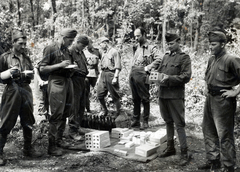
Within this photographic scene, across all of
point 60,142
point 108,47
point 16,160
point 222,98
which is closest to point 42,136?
point 60,142

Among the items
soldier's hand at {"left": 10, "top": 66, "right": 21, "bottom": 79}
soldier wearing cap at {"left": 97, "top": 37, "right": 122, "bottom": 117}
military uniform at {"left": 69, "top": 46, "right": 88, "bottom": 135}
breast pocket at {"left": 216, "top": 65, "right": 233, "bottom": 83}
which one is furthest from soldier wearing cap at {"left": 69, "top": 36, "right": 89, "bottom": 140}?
breast pocket at {"left": 216, "top": 65, "right": 233, "bottom": 83}

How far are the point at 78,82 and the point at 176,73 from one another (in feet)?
7.62

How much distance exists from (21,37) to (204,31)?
1996cm

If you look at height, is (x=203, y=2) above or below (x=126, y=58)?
above

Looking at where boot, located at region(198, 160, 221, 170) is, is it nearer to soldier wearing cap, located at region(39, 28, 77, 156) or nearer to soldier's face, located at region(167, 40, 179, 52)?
soldier's face, located at region(167, 40, 179, 52)

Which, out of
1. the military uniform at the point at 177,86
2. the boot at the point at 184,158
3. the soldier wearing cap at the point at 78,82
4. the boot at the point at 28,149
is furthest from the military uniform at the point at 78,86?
the boot at the point at 184,158

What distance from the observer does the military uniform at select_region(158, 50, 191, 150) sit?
13.3 feet

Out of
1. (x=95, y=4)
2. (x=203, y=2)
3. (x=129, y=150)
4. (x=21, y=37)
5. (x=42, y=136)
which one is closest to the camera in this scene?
(x=21, y=37)

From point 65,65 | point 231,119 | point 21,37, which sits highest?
point 21,37

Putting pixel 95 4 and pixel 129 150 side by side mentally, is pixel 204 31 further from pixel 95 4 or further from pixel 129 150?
pixel 129 150

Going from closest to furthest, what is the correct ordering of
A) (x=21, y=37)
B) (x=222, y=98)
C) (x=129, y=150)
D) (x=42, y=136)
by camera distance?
(x=222, y=98), (x=21, y=37), (x=129, y=150), (x=42, y=136)

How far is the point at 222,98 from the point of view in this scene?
11.4ft

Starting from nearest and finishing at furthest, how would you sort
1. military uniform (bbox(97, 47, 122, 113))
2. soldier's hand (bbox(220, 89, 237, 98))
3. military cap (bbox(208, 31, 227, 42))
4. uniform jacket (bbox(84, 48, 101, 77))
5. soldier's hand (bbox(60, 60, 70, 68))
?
soldier's hand (bbox(220, 89, 237, 98)) < military cap (bbox(208, 31, 227, 42)) < soldier's hand (bbox(60, 60, 70, 68)) < military uniform (bbox(97, 47, 122, 113)) < uniform jacket (bbox(84, 48, 101, 77))

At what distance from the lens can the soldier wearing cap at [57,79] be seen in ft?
14.4
